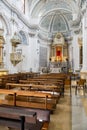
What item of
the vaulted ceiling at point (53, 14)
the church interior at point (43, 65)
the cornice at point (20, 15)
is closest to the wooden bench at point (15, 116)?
the church interior at point (43, 65)

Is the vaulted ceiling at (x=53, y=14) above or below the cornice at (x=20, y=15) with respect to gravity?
above

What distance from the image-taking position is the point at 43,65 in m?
27.0

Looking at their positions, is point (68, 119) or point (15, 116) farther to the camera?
point (68, 119)

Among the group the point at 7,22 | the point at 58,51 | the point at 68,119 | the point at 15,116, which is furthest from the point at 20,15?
the point at 15,116

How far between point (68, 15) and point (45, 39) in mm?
4877

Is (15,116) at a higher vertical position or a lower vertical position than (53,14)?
lower

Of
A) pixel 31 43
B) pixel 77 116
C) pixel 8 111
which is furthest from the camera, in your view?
pixel 31 43

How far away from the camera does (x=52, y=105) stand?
16.4 ft

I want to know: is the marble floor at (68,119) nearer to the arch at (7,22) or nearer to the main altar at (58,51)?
the arch at (7,22)

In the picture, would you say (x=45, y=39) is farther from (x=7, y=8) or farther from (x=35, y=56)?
(x=7, y=8)

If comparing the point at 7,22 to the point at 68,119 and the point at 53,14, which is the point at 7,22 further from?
the point at 53,14

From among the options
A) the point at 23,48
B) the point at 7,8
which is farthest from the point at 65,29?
the point at 7,8

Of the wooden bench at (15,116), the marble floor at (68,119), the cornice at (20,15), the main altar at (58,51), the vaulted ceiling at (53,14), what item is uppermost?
the vaulted ceiling at (53,14)

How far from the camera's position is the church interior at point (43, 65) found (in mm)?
3930
